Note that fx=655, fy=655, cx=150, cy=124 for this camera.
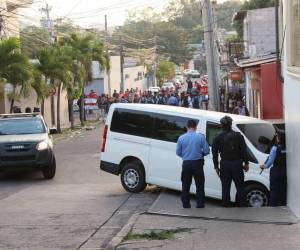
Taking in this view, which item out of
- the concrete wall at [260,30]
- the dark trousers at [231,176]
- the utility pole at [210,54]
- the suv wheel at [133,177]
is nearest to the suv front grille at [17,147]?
the suv wheel at [133,177]

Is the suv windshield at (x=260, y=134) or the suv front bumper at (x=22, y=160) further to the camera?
the suv front bumper at (x=22, y=160)

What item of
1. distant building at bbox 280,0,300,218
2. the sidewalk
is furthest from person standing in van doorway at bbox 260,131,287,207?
the sidewalk

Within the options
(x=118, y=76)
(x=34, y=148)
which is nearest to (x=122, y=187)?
(x=34, y=148)

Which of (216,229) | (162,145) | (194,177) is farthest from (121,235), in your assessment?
(162,145)

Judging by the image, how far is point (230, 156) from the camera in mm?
11508

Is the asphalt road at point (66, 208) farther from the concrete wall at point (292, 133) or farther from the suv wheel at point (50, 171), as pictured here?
the concrete wall at point (292, 133)

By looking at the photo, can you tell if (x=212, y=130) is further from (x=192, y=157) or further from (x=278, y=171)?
(x=278, y=171)

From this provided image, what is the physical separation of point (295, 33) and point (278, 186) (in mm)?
2891

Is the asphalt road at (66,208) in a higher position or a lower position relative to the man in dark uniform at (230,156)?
lower

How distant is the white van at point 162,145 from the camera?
1256cm

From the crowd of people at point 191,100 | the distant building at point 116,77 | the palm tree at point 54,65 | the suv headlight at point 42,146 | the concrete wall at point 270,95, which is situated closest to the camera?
the suv headlight at point 42,146

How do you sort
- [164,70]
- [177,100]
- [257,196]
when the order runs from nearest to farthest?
[257,196], [177,100], [164,70]

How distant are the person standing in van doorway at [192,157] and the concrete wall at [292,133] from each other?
4.86ft

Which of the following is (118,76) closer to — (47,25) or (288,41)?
(47,25)
